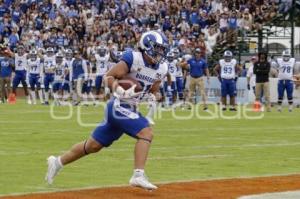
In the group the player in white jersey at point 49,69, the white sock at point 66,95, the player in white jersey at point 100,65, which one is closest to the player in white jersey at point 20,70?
the player in white jersey at point 49,69

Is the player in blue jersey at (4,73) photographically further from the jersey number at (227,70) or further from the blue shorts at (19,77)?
the jersey number at (227,70)

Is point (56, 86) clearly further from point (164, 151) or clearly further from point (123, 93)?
point (123, 93)

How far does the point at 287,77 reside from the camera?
84.9 ft

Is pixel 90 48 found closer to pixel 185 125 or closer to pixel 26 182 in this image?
pixel 185 125

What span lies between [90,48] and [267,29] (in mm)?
6658

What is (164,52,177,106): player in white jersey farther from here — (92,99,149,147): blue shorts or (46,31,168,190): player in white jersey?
(92,99,149,147): blue shorts

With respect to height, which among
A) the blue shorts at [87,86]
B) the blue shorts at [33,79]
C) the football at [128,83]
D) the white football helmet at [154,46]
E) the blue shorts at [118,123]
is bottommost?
the blue shorts at [87,86]

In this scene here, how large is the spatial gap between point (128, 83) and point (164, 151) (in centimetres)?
455

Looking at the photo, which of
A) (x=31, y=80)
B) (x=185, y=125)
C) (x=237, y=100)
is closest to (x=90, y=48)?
(x=31, y=80)

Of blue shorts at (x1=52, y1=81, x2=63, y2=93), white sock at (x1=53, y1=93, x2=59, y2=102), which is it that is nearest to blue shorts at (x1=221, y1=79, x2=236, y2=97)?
white sock at (x1=53, y1=93, x2=59, y2=102)

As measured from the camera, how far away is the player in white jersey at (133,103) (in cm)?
873

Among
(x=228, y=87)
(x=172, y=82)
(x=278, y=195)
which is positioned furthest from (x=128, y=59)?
(x=172, y=82)

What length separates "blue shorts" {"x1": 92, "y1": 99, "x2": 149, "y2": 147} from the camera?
28.7ft

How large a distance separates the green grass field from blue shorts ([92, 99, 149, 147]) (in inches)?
28.3
